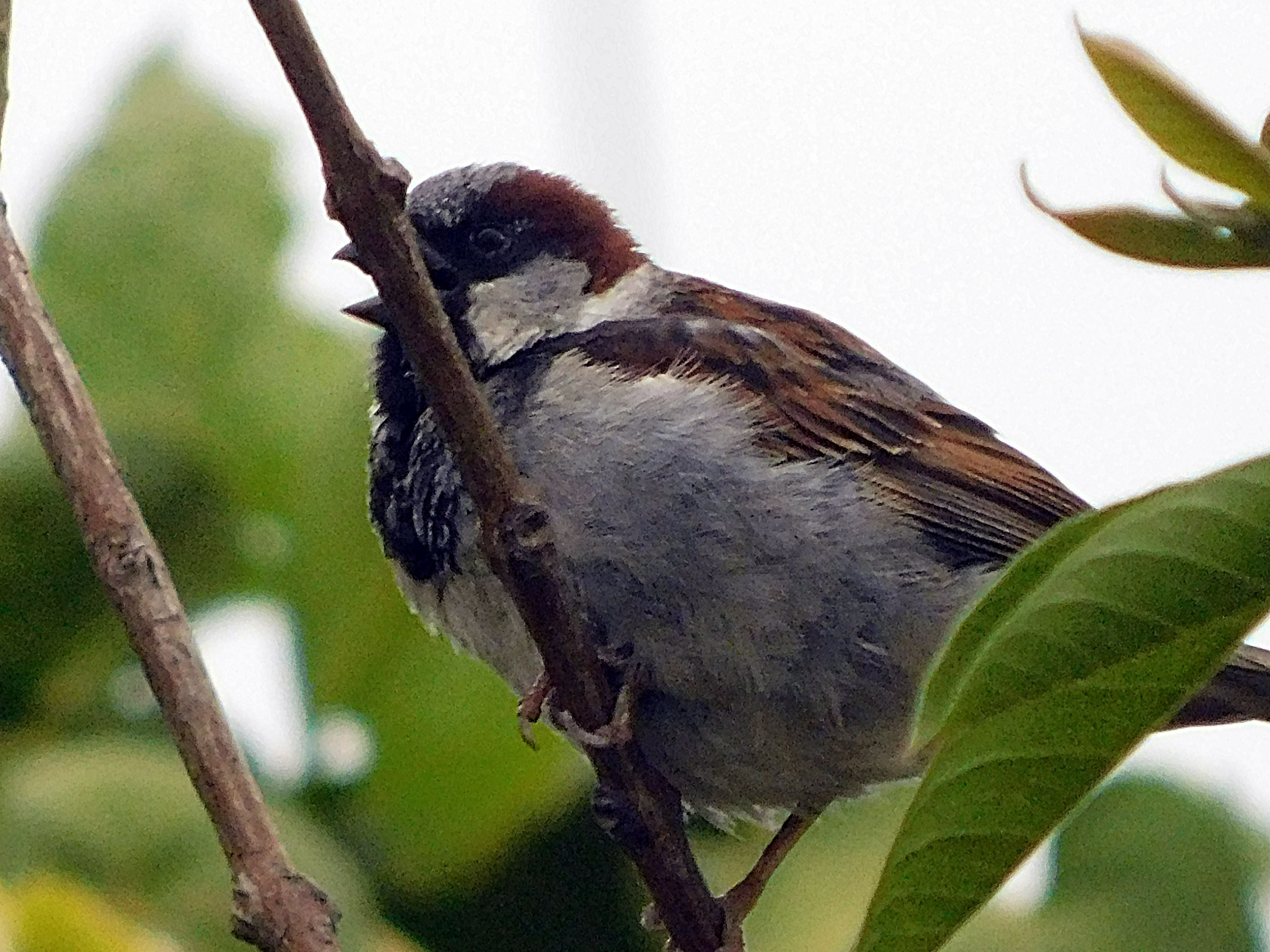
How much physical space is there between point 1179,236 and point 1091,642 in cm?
15

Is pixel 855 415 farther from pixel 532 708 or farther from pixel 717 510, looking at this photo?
pixel 532 708

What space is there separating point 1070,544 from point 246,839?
65 centimetres

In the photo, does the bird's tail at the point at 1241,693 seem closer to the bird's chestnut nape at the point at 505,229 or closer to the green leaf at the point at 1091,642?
the bird's chestnut nape at the point at 505,229

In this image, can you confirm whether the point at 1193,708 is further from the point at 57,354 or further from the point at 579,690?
the point at 57,354

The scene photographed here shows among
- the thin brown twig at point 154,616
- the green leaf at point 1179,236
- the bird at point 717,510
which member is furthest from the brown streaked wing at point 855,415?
the green leaf at point 1179,236

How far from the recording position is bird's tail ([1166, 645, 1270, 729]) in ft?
5.65

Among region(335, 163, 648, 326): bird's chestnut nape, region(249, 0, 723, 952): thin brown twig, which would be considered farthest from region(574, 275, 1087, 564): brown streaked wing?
region(249, 0, 723, 952): thin brown twig

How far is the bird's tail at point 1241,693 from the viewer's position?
5.65 feet

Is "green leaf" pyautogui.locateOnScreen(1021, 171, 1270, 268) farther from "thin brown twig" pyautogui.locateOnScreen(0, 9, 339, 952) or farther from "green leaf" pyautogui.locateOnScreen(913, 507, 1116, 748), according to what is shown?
"thin brown twig" pyautogui.locateOnScreen(0, 9, 339, 952)

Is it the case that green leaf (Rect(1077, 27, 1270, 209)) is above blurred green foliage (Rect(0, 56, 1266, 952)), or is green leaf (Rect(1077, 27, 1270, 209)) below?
above

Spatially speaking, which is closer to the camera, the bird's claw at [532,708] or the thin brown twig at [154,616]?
the thin brown twig at [154,616]

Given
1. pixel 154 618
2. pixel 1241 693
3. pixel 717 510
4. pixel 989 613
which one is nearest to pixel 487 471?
pixel 154 618

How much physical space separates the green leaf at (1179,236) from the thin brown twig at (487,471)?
0.37m

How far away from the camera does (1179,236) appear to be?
58 centimetres
